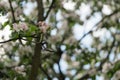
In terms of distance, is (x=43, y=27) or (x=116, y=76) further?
(x=116, y=76)

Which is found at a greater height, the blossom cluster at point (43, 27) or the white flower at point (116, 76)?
the white flower at point (116, 76)

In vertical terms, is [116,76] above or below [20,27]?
above

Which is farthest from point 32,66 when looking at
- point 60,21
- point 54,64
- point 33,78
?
point 60,21

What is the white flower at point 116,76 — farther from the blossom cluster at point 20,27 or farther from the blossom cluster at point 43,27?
the blossom cluster at point 20,27

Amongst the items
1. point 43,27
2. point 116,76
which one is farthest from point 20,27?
point 116,76

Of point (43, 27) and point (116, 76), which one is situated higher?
point (116, 76)

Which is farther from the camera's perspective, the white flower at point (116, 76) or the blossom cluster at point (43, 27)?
the white flower at point (116, 76)

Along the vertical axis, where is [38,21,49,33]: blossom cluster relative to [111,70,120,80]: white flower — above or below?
below

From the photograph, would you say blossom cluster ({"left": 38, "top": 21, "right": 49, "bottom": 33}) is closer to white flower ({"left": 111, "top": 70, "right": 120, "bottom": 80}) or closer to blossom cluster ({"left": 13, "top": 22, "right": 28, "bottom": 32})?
blossom cluster ({"left": 13, "top": 22, "right": 28, "bottom": 32})

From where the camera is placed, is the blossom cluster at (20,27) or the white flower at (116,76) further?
the white flower at (116,76)

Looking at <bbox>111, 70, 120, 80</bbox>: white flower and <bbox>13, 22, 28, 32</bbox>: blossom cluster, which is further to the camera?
<bbox>111, 70, 120, 80</bbox>: white flower

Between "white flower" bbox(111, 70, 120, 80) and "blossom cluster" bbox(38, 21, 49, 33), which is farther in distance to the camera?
"white flower" bbox(111, 70, 120, 80)

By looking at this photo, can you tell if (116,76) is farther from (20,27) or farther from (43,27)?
(20,27)

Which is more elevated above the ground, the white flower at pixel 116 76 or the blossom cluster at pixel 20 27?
the white flower at pixel 116 76
